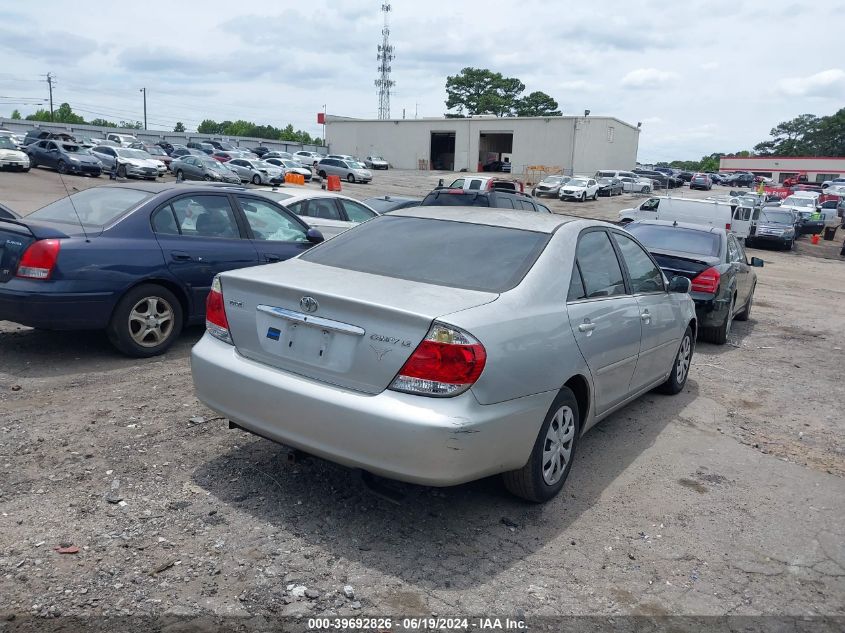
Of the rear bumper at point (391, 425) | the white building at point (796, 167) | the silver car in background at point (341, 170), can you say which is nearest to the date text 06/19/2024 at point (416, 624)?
the rear bumper at point (391, 425)

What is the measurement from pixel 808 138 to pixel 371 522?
5541 inches

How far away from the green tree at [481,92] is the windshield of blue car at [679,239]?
10126 cm

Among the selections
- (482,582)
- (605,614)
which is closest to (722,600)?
(605,614)

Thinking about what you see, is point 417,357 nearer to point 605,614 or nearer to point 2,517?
point 605,614

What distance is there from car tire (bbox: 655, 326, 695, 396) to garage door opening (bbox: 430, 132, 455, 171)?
67741 millimetres

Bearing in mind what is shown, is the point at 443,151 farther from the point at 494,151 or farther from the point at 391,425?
the point at 391,425

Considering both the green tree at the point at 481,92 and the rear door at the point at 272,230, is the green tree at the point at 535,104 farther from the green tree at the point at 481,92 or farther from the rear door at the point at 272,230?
the rear door at the point at 272,230

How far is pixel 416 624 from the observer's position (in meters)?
2.89

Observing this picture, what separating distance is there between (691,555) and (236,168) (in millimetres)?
39065

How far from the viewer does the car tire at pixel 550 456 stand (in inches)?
149

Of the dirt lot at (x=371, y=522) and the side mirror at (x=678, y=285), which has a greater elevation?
the side mirror at (x=678, y=285)

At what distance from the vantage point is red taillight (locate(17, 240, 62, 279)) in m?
5.64

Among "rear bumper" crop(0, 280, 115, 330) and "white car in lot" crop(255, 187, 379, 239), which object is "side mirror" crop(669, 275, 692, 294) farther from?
"white car in lot" crop(255, 187, 379, 239)

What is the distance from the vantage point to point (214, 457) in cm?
436
